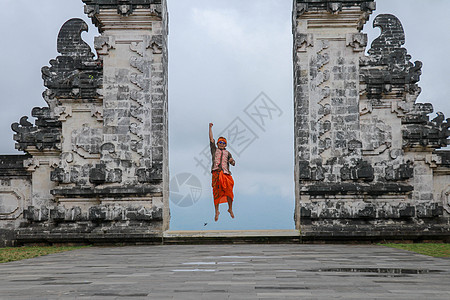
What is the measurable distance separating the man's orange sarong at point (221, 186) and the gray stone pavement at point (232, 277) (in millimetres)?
4881

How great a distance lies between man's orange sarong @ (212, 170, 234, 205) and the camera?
14.5 m

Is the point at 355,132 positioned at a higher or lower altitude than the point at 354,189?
higher

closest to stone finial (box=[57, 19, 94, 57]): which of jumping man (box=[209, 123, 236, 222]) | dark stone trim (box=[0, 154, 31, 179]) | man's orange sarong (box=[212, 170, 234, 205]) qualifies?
dark stone trim (box=[0, 154, 31, 179])

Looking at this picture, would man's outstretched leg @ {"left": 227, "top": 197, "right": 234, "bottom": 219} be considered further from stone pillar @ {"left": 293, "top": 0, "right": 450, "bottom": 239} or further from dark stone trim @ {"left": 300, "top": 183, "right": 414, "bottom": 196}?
dark stone trim @ {"left": 300, "top": 183, "right": 414, "bottom": 196}

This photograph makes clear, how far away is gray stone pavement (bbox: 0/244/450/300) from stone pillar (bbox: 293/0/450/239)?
13.8ft

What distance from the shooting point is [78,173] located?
46.5 ft

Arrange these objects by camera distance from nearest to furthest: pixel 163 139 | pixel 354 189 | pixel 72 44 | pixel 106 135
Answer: pixel 354 189
pixel 163 139
pixel 106 135
pixel 72 44

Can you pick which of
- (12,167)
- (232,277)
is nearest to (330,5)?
(12,167)

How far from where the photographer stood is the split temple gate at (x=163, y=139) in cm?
1380

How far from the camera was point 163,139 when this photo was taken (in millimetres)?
14109

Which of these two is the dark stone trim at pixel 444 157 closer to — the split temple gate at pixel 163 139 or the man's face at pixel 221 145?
the split temple gate at pixel 163 139

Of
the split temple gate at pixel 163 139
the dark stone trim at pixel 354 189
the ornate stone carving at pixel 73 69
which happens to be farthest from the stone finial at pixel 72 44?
the dark stone trim at pixel 354 189

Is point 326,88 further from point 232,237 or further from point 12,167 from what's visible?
point 12,167

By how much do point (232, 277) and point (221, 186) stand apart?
26.4 ft
